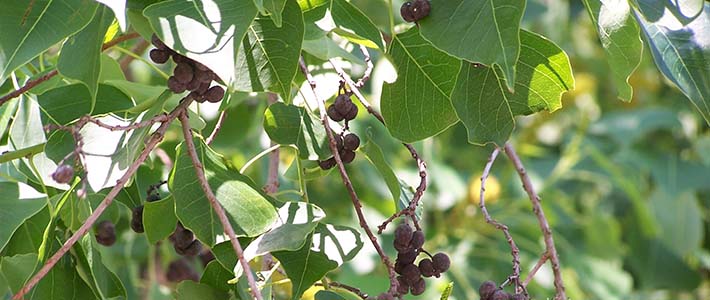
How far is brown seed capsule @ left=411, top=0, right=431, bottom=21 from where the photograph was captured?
67 cm

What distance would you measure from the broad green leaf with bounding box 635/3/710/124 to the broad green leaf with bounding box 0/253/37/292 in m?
0.41

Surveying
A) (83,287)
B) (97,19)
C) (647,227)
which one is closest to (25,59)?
(97,19)

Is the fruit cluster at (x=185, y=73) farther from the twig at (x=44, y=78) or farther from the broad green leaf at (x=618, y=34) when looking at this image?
the broad green leaf at (x=618, y=34)

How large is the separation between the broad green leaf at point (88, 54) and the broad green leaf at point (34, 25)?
1.3 inches

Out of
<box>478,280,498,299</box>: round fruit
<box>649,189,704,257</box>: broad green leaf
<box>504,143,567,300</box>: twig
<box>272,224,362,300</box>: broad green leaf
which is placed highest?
<box>272,224,362,300</box>: broad green leaf

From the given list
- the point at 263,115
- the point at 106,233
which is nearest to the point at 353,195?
the point at 263,115

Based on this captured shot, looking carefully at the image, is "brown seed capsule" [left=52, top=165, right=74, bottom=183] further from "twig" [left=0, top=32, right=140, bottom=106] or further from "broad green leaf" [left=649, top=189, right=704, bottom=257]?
"broad green leaf" [left=649, top=189, right=704, bottom=257]

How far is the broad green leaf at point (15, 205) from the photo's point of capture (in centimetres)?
74

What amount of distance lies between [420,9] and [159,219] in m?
0.24

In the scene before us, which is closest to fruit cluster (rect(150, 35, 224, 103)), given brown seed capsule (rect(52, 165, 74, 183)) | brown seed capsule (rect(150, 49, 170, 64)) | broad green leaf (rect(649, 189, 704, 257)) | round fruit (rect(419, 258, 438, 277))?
brown seed capsule (rect(150, 49, 170, 64))

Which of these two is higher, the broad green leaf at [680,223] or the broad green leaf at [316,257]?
the broad green leaf at [316,257]

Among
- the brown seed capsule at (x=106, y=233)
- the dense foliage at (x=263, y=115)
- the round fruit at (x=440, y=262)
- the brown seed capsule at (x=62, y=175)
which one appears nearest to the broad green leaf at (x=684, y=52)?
the dense foliage at (x=263, y=115)

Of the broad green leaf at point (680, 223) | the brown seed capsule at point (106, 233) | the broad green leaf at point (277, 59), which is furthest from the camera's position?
the broad green leaf at point (680, 223)

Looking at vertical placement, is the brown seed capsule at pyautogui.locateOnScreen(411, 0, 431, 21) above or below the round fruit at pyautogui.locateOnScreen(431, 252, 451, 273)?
above
